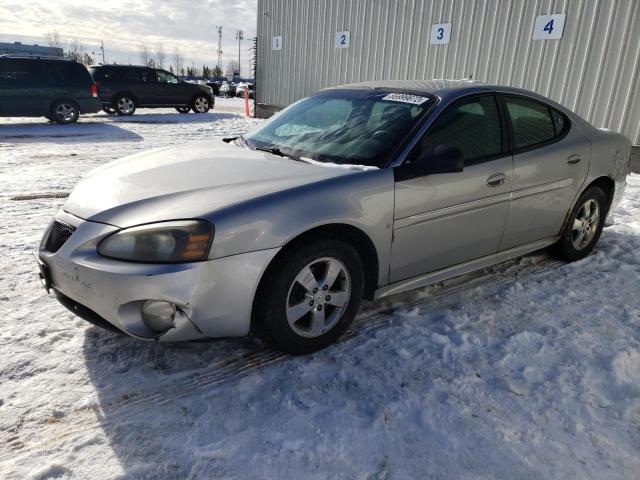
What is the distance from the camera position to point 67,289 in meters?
2.52

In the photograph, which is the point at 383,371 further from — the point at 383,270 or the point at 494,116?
the point at 494,116

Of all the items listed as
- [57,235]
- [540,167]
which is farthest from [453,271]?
Result: [57,235]

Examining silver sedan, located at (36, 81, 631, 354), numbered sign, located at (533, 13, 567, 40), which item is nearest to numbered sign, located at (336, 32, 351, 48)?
numbered sign, located at (533, 13, 567, 40)

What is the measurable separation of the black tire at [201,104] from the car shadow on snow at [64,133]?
4.55 metres

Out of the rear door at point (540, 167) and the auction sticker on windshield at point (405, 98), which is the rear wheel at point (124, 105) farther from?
the rear door at point (540, 167)

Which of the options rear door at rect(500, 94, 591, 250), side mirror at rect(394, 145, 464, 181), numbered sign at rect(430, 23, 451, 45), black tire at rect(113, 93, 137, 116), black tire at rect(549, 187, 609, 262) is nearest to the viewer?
side mirror at rect(394, 145, 464, 181)

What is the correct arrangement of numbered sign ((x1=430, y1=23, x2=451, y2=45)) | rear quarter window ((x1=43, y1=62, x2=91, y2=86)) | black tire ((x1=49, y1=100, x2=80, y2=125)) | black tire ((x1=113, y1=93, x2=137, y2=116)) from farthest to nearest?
black tire ((x1=113, y1=93, x2=137, y2=116))
black tire ((x1=49, y1=100, x2=80, y2=125))
rear quarter window ((x1=43, y1=62, x2=91, y2=86))
numbered sign ((x1=430, y1=23, x2=451, y2=45))

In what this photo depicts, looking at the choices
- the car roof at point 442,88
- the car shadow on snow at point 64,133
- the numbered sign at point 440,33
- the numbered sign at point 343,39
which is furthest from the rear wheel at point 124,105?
the car roof at point 442,88

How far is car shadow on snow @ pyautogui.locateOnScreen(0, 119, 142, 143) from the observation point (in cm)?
1094

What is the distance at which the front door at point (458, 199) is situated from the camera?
304cm

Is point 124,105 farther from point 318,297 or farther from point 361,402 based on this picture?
point 361,402

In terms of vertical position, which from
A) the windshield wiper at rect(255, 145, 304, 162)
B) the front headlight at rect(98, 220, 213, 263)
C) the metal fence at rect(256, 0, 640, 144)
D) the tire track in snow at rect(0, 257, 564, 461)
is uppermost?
the metal fence at rect(256, 0, 640, 144)

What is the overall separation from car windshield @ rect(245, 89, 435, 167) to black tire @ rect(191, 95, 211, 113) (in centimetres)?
1507

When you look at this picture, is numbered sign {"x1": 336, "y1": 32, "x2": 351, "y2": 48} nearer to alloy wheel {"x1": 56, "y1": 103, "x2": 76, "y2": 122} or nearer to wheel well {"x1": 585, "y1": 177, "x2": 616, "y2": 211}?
alloy wheel {"x1": 56, "y1": 103, "x2": 76, "y2": 122}
